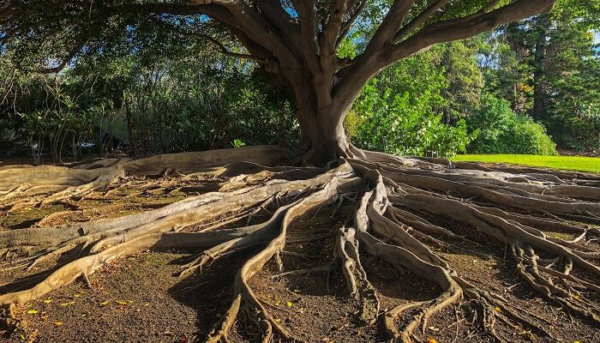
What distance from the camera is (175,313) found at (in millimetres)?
4238

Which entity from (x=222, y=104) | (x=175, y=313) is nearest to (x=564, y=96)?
(x=222, y=104)

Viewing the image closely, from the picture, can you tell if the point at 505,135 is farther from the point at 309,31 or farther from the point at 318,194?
the point at 318,194

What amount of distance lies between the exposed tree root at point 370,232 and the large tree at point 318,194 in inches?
0.8

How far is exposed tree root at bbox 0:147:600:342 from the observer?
431 centimetres

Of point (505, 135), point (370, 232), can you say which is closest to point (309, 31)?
point (370, 232)

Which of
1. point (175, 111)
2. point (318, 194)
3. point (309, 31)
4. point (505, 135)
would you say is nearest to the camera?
point (318, 194)

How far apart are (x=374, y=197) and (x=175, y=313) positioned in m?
3.64

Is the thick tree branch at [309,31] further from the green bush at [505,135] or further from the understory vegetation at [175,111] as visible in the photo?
the green bush at [505,135]

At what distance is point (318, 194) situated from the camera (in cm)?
757

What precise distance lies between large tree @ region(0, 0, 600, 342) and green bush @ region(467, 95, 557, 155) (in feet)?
47.9

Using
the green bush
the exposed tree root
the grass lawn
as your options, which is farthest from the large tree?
the green bush

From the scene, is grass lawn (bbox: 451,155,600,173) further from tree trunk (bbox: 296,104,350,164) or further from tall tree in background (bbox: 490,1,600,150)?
tall tree in background (bbox: 490,1,600,150)

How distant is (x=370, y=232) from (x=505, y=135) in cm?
2138

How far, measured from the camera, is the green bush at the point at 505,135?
81.4ft
